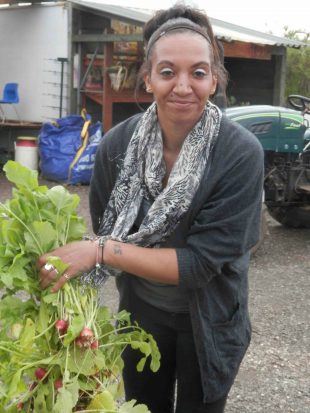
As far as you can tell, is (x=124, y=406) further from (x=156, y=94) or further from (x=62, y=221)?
(x=156, y=94)

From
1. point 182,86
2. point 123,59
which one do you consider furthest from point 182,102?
point 123,59

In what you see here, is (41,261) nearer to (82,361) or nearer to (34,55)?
(82,361)

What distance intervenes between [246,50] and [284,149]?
3467 mm

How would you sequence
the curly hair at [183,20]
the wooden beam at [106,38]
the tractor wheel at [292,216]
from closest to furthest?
1. the curly hair at [183,20]
2. the tractor wheel at [292,216]
3. the wooden beam at [106,38]

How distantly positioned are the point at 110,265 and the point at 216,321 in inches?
15.2

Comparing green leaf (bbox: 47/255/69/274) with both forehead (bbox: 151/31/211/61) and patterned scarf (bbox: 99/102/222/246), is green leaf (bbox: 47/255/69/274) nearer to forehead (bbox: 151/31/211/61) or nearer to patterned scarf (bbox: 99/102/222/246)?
patterned scarf (bbox: 99/102/222/246)

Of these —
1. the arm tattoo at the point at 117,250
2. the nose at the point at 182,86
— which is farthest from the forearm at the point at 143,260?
the nose at the point at 182,86

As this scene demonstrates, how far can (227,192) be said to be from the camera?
2.08 metres

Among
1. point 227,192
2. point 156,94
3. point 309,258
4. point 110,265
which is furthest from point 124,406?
point 309,258

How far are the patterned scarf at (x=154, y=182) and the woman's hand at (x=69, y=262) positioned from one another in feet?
0.37

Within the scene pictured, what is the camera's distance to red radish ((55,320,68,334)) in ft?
6.33

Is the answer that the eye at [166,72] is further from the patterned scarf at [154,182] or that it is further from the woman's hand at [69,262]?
the woman's hand at [69,262]

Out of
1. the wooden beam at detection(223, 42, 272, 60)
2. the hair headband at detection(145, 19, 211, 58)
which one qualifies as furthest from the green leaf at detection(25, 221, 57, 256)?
the wooden beam at detection(223, 42, 272, 60)

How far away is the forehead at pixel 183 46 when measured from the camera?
205 cm
